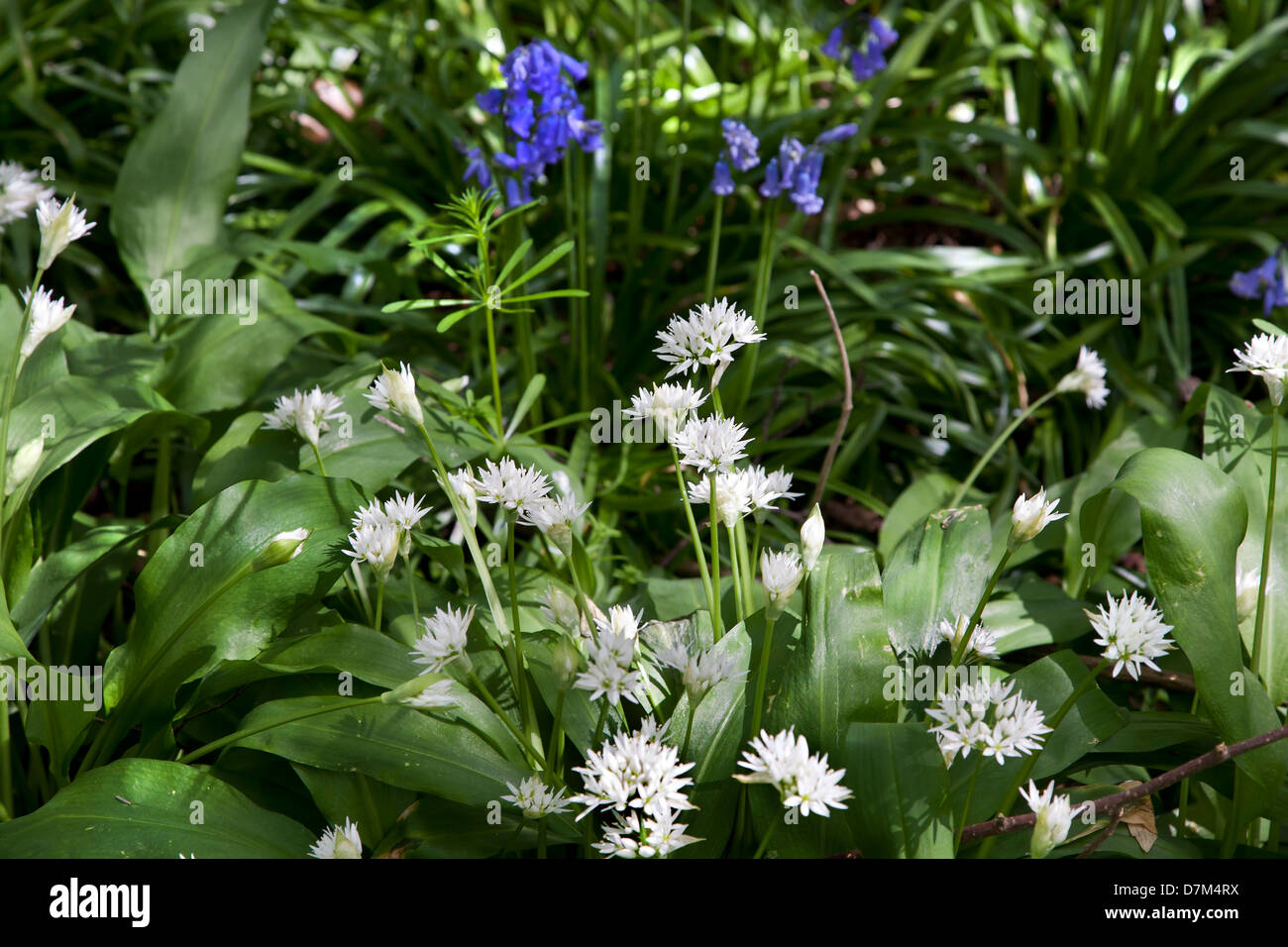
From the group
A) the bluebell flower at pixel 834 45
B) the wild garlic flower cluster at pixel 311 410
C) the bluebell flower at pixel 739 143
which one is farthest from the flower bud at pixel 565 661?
the bluebell flower at pixel 834 45

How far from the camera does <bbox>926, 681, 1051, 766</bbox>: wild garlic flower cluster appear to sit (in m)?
1.06

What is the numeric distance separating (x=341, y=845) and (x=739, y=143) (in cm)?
150

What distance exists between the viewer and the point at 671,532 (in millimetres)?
2197

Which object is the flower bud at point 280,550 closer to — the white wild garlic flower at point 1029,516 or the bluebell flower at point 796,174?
the white wild garlic flower at point 1029,516

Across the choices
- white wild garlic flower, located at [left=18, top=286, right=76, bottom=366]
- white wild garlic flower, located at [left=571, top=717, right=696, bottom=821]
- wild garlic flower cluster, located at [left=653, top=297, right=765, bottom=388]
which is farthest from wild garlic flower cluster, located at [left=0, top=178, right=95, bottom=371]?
white wild garlic flower, located at [left=571, top=717, right=696, bottom=821]

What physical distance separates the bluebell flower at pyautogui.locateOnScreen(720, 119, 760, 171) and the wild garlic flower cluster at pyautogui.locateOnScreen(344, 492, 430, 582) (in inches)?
43.3

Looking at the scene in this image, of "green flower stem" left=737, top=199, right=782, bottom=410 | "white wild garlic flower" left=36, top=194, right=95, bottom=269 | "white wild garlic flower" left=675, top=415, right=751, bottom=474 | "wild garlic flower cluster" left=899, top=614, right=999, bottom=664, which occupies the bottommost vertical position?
"wild garlic flower cluster" left=899, top=614, right=999, bottom=664

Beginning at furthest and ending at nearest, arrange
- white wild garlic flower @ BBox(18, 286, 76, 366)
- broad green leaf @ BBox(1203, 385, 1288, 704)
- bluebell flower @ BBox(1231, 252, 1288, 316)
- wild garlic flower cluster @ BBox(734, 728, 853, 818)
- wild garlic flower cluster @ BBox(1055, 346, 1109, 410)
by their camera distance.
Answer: bluebell flower @ BBox(1231, 252, 1288, 316) → wild garlic flower cluster @ BBox(1055, 346, 1109, 410) → broad green leaf @ BBox(1203, 385, 1288, 704) → white wild garlic flower @ BBox(18, 286, 76, 366) → wild garlic flower cluster @ BBox(734, 728, 853, 818)

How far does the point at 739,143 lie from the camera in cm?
200

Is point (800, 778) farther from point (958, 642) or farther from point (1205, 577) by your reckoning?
point (1205, 577)

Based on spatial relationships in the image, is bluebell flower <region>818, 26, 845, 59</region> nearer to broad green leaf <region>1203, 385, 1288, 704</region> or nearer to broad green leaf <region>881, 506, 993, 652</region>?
broad green leaf <region>1203, 385, 1288, 704</region>

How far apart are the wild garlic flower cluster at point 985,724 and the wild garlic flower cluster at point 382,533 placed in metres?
0.66

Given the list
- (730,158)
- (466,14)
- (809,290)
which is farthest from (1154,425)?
(466,14)

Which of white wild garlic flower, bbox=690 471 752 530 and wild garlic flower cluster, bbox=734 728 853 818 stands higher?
white wild garlic flower, bbox=690 471 752 530
